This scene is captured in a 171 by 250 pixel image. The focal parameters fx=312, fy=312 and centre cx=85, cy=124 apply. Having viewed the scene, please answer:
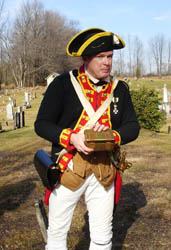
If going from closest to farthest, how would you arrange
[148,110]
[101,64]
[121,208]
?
[101,64] < [121,208] < [148,110]

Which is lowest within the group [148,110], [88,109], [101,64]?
[148,110]

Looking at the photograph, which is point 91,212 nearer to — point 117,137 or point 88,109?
point 117,137

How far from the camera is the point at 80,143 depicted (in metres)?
2.29

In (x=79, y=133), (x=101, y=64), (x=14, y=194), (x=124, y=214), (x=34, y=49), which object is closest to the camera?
(x=79, y=133)

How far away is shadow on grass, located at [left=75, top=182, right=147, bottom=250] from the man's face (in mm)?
2281

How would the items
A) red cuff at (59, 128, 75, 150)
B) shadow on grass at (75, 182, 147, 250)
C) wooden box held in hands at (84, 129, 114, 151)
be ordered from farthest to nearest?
shadow on grass at (75, 182, 147, 250), red cuff at (59, 128, 75, 150), wooden box held in hands at (84, 129, 114, 151)

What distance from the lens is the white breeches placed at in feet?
8.25

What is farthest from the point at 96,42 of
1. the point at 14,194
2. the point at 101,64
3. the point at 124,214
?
the point at 14,194

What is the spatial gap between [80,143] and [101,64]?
680 mm

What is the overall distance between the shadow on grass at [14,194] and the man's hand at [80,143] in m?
3.12

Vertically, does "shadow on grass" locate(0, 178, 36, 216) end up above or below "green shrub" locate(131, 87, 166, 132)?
below

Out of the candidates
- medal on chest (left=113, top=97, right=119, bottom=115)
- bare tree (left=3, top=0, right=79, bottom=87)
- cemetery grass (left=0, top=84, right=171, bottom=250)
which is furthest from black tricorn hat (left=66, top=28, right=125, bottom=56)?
bare tree (left=3, top=0, right=79, bottom=87)

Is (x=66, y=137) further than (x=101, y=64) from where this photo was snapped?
No

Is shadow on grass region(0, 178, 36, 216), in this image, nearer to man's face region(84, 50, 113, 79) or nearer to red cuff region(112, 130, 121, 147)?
red cuff region(112, 130, 121, 147)
